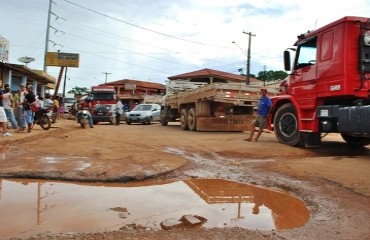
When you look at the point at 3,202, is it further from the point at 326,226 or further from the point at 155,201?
the point at 326,226

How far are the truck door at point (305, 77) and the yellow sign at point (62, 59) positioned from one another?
31054 millimetres

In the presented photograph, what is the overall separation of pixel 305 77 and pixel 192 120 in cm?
727

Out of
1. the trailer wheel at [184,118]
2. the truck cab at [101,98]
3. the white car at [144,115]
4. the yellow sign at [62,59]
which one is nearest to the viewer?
the trailer wheel at [184,118]

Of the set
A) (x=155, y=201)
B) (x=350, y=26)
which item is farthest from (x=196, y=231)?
(x=350, y=26)

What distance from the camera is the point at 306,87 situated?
9.12 m

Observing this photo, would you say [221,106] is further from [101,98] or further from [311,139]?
[101,98]

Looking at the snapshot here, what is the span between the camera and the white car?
79.9 feet

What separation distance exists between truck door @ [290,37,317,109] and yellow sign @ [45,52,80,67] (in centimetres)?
3105

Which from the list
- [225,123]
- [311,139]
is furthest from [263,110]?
[225,123]

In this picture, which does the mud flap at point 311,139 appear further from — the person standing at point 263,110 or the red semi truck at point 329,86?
the person standing at point 263,110

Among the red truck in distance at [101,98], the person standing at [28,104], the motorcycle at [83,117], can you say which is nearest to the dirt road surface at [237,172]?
the person standing at [28,104]

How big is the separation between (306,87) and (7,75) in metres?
19.1

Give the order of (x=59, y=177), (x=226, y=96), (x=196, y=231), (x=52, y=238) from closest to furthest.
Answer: (x=52, y=238) → (x=196, y=231) → (x=59, y=177) → (x=226, y=96)

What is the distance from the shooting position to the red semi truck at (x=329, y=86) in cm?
789
